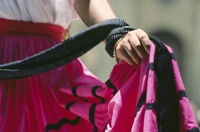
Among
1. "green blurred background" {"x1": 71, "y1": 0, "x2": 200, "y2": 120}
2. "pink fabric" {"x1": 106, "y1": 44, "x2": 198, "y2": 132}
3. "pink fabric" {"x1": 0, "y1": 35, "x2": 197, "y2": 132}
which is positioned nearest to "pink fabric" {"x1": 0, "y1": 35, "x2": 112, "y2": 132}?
"pink fabric" {"x1": 0, "y1": 35, "x2": 197, "y2": 132}

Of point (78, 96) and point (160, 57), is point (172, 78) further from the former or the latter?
point (78, 96)

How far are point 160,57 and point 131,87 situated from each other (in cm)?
15

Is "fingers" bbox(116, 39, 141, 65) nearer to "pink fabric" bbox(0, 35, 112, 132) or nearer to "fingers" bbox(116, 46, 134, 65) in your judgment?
"fingers" bbox(116, 46, 134, 65)

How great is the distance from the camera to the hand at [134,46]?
1084mm

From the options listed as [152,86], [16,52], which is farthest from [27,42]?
[152,86]

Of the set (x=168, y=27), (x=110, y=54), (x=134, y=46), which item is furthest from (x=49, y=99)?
(x=168, y=27)

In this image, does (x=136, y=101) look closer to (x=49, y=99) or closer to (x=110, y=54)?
(x=110, y=54)

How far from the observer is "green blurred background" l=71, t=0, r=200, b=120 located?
8.88 metres

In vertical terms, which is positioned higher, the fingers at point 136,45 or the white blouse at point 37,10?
the white blouse at point 37,10

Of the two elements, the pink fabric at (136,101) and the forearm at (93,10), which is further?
the forearm at (93,10)

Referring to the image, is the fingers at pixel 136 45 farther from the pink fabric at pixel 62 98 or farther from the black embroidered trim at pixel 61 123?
the black embroidered trim at pixel 61 123

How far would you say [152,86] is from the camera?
1.06m

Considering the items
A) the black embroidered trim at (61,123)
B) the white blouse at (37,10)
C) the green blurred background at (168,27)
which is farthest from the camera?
the green blurred background at (168,27)

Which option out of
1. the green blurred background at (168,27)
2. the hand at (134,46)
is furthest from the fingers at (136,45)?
the green blurred background at (168,27)
